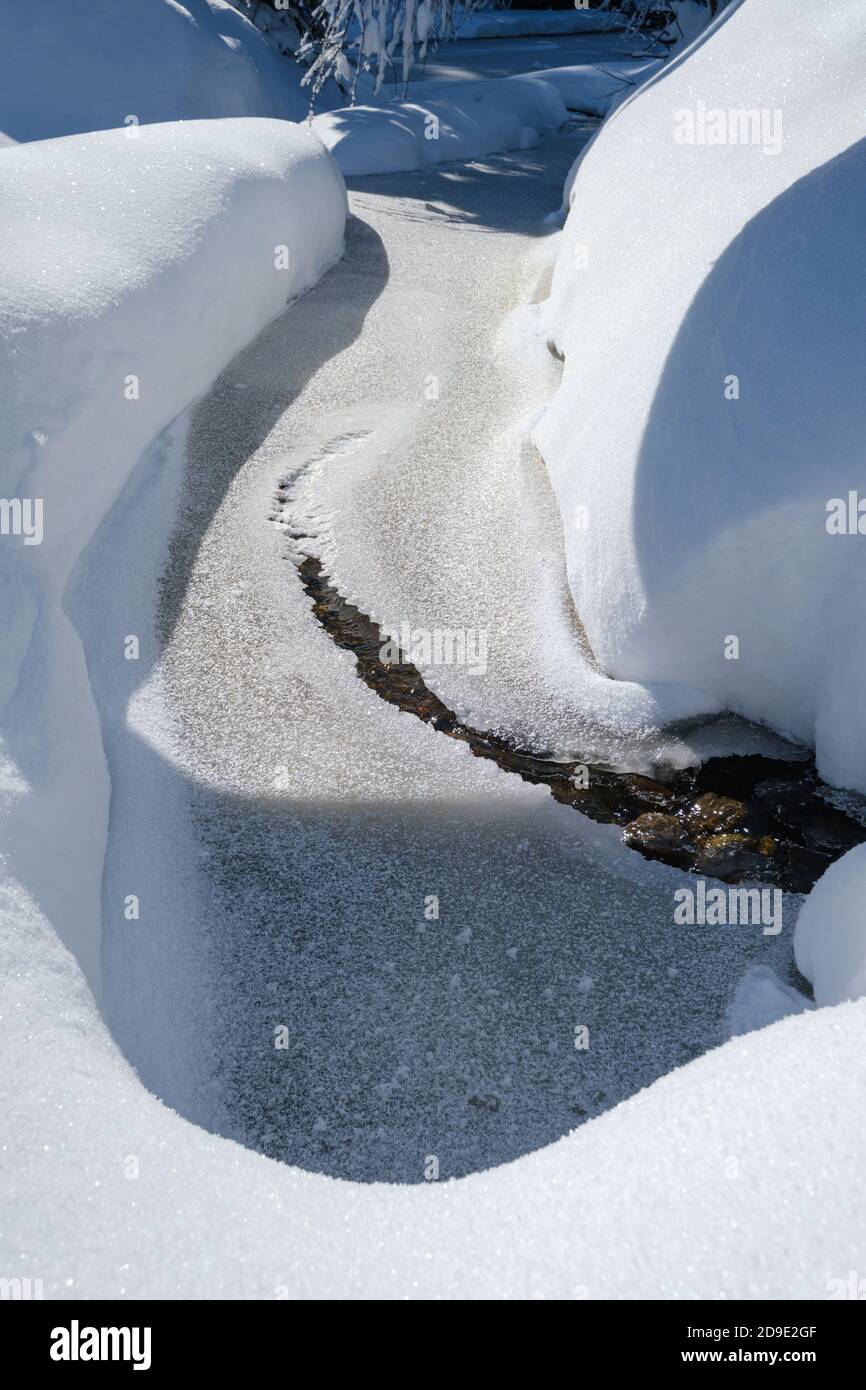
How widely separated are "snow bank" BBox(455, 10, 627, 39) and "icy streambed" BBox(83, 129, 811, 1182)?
688 inches

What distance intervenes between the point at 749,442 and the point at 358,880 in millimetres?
1417

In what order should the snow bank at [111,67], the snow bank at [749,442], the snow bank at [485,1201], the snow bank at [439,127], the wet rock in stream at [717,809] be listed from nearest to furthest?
the snow bank at [485,1201]
the wet rock in stream at [717,809]
the snow bank at [749,442]
the snow bank at [111,67]
the snow bank at [439,127]

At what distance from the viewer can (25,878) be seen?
6.45ft

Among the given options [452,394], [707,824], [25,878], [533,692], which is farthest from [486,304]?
[25,878]

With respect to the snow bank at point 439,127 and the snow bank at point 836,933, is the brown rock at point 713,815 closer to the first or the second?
the snow bank at point 836,933

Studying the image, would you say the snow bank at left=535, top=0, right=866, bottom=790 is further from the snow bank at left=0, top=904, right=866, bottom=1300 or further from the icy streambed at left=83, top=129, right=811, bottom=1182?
the snow bank at left=0, top=904, right=866, bottom=1300

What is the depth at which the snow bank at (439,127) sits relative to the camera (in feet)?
27.9

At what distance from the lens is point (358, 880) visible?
239 cm

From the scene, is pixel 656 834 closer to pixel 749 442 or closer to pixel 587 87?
pixel 749 442

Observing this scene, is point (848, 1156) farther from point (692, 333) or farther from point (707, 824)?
point (692, 333)

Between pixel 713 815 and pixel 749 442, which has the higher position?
pixel 749 442

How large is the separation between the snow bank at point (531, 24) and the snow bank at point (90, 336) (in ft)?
47.5

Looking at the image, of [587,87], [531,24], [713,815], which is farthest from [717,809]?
[531,24]

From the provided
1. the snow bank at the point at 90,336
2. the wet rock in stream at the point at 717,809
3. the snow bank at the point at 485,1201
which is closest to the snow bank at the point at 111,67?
the snow bank at the point at 90,336
